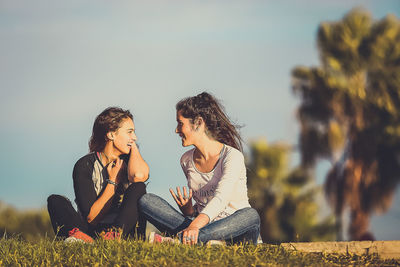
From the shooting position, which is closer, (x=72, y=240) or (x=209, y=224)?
(x=209, y=224)

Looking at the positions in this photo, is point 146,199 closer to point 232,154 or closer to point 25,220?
point 232,154

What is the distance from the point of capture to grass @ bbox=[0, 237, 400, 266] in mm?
4879

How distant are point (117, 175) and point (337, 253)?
9.02 ft

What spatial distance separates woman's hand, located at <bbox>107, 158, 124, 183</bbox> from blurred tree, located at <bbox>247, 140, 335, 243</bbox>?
11749 millimetres

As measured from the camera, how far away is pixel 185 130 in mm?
5895

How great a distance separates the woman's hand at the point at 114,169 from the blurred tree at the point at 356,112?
13.2 meters

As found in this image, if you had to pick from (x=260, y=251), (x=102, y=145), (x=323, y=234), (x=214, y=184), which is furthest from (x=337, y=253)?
(x=323, y=234)

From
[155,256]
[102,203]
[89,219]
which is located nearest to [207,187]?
[155,256]

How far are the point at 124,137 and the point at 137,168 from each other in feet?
1.63

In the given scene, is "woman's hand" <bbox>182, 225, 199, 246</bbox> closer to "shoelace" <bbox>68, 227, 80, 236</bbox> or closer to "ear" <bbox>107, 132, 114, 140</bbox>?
"shoelace" <bbox>68, 227, 80, 236</bbox>

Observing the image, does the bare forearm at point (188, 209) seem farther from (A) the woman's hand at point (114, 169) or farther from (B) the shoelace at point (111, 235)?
(A) the woman's hand at point (114, 169)

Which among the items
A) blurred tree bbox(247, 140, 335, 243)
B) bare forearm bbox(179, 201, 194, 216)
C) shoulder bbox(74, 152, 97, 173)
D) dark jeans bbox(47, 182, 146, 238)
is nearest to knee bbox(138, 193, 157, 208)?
dark jeans bbox(47, 182, 146, 238)

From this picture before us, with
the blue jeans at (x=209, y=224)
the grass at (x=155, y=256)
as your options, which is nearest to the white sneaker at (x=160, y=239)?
the grass at (x=155, y=256)

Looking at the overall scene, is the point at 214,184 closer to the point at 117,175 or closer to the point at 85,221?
the point at 117,175
